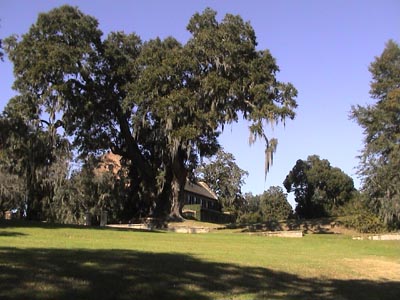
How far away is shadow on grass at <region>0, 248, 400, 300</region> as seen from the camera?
26.1 ft

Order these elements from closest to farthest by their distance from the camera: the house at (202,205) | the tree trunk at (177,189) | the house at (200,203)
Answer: the tree trunk at (177,189) < the house at (200,203) < the house at (202,205)

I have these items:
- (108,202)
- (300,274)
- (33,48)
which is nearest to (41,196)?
(108,202)

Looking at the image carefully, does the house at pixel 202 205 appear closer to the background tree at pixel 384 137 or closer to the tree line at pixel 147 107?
the tree line at pixel 147 107

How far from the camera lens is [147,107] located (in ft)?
117

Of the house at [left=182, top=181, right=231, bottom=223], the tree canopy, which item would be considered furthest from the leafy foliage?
the tree canopy

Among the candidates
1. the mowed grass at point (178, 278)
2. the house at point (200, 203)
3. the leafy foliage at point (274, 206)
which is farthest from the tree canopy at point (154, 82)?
the leafy foliage at point (274, 206)

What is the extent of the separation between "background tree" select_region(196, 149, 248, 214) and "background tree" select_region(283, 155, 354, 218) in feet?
25.8

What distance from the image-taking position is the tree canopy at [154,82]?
33.7 metres

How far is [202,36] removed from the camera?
34250 mm

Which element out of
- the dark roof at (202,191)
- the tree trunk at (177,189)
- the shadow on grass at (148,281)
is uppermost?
the dark roof at (202,191)

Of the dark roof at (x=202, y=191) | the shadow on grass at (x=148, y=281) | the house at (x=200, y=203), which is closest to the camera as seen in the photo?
the shadow on grass at (x=148, y=281)

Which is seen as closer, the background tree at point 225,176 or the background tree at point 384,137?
the background tree at point 384,137

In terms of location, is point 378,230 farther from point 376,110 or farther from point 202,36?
point 202,36

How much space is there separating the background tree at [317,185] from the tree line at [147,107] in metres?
31.3
